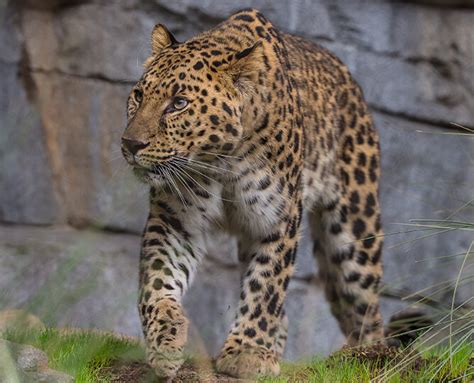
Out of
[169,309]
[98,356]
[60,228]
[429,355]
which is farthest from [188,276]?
[60,228]

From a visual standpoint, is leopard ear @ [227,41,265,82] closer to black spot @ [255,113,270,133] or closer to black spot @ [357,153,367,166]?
black spot @ [255,113,270,133]

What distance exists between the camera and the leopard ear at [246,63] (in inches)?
259

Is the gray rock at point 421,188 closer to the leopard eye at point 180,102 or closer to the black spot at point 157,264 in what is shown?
the black spot at point 157,264

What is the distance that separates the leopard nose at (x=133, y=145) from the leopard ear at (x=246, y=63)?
2.85 feet

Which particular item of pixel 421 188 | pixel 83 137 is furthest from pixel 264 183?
pixel 83 137

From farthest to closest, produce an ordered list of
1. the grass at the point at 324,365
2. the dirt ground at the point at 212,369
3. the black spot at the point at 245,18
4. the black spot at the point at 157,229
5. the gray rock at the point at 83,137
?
the gray rock at the point at 83,137
the black spot at the point at 245,18
the black spot at the point at 157,229
the dirt ground at the point at 212,369
the grass at the point at 324,365

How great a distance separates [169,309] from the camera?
623cm

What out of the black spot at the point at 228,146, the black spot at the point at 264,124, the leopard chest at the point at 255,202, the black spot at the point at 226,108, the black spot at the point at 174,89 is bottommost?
Result: the leopard chest at the point at 255,202

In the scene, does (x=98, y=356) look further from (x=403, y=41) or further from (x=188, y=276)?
(x=403, y=41)

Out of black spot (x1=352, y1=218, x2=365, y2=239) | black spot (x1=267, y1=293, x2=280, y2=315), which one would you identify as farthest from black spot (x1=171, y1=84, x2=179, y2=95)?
black spot (x1=352, y1=218, x2=365, y2=239)

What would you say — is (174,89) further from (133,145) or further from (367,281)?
(367,281)

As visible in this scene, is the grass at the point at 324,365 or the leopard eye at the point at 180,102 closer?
the grass at the point at 324,365

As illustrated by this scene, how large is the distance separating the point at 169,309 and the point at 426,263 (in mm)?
5512

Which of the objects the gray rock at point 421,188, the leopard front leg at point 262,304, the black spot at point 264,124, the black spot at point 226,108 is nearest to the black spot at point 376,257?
the leopard front leg at point 262,304
